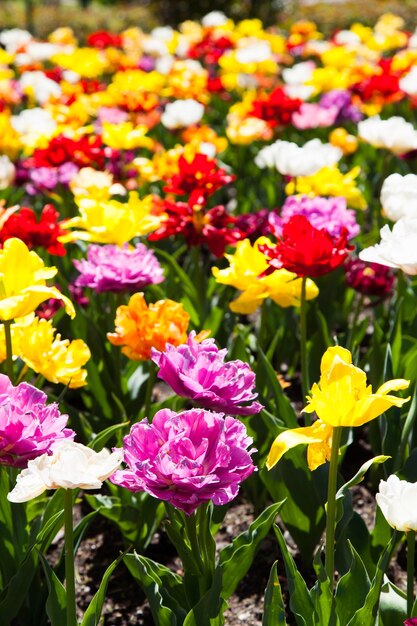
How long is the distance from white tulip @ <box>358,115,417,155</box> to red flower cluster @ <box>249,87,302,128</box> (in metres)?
1.02

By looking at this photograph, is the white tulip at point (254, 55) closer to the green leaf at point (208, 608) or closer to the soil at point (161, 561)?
the soil at point (161, 561)

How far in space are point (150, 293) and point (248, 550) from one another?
60.9 inches

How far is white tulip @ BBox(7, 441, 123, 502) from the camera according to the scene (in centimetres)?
150

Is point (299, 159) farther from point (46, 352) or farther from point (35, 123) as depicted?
point (35, 123)

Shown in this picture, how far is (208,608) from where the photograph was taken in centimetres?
177

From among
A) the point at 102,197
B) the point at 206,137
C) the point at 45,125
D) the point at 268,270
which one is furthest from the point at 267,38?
the point at 268,270

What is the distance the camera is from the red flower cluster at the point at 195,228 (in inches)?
118

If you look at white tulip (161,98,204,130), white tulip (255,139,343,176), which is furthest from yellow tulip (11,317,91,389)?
white tulip (161,98,204,130)

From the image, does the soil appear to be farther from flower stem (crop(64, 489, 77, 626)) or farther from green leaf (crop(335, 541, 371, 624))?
flower stem (crop(64, 489, 77, 626))

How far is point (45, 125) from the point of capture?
4430 mm

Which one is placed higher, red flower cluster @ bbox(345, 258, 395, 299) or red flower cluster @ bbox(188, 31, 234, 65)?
red flower cluster @ bbox(345, 258, 395, 299)

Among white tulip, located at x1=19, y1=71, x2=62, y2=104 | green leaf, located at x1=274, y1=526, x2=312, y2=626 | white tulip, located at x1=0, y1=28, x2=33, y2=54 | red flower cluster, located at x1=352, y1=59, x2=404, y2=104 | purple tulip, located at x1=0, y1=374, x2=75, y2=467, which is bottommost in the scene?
white tulip, located at x1=0, y1=28, x2=33, y2=54

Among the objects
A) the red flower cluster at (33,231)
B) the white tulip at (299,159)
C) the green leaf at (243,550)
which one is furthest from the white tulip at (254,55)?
the green leaf at (243,550)

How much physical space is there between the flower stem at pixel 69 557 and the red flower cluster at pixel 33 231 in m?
1.27
